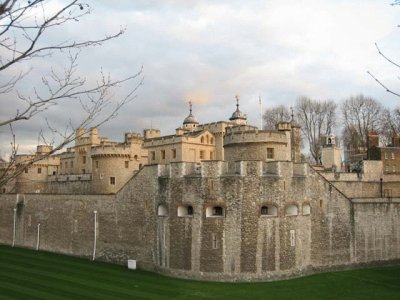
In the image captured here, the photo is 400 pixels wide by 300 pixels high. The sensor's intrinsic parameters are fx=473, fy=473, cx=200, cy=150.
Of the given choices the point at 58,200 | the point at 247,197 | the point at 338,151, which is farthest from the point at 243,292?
the point at 338,151

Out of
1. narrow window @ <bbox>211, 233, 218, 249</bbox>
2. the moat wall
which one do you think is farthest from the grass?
narrow window @ <bbox>211, 233, 218, 249</bbox>

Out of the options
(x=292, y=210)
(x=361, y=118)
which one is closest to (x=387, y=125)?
(x=361, y=118)

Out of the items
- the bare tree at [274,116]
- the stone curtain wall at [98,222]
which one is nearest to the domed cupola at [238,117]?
the bare tree at [274,116]

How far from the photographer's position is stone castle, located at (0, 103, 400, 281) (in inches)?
762

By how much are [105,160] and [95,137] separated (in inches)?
454

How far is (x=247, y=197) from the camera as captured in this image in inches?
762

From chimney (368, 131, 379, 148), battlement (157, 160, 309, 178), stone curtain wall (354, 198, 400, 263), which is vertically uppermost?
chimney (368, 131, 379, 148)

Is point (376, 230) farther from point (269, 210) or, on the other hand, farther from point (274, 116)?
point (274, 116)

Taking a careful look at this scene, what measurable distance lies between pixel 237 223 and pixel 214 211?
3.79 feet

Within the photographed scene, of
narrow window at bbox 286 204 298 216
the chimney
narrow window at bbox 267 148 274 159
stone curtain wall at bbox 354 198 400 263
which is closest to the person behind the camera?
narrow window at bbox 286 204 298 216

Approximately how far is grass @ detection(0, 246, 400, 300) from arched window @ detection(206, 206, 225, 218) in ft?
8.97

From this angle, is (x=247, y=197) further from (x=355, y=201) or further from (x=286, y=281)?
(x=355, y=201)

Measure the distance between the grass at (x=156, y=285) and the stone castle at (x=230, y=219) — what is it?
845 mm

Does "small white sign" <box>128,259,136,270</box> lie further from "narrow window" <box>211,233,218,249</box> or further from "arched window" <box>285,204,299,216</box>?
"arched window" <box>285,204,299,216</box>
